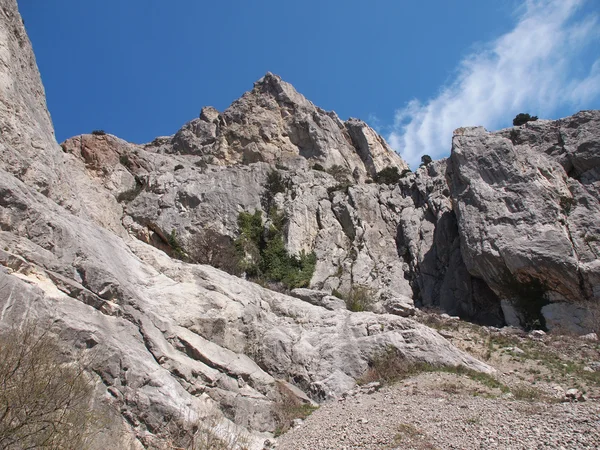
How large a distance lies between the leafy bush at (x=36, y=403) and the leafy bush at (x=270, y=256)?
73.3 ft

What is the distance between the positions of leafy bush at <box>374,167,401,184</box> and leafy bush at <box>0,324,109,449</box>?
36.1 meters

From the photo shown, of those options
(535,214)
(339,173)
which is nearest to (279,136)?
(339,173)

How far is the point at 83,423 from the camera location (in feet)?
19.3

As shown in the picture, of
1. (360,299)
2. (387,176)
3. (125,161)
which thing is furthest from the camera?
(387,176)

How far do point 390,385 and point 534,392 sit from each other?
3604 millimetres

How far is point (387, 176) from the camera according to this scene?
43469mm

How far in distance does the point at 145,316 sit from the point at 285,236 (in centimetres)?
1963

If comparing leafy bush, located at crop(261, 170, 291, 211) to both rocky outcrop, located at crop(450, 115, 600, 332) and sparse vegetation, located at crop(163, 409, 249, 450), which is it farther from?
sparse vegetation, located at crop(163, 409, 249, 450)

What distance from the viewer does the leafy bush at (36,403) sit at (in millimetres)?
5266

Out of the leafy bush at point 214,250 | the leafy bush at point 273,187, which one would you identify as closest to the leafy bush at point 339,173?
the leafy bush at point 273,187

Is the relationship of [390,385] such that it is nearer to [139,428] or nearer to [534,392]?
[534,392]

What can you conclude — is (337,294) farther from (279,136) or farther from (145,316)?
(279,136)

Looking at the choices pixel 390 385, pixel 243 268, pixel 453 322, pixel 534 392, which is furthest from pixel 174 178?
pixel 534 392

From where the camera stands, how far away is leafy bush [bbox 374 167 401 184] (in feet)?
137
